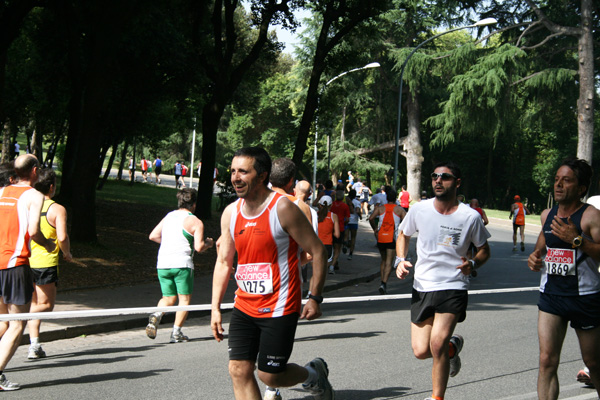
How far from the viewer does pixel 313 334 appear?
9047mm

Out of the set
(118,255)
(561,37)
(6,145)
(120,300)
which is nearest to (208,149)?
(118,255)

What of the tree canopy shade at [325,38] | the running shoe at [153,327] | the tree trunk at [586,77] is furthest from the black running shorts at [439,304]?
the tree trunk at [586,77]

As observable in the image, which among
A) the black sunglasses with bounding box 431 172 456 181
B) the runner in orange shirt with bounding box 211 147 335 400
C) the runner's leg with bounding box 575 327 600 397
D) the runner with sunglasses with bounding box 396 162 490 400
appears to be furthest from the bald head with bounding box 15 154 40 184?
the runner's leg with bounding box 575 327 600 397

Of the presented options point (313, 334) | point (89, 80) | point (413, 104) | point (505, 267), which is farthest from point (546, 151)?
point (313, 334)

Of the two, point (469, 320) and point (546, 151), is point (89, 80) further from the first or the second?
point (546, 151)

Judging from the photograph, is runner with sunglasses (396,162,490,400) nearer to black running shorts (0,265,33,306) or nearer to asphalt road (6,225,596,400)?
asphalt road (6,225,596,400)

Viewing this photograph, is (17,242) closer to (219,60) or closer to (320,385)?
(320,385)

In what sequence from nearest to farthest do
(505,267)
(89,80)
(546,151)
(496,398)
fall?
1. (496,398)
2. (89,80)
3. (505,267)
4. (546,151)

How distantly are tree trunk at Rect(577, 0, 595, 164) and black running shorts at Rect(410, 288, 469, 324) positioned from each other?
29.0 m

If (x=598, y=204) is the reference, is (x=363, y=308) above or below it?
below

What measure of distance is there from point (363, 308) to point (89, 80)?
7482 mm

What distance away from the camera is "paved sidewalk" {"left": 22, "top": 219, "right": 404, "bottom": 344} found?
8903 mm

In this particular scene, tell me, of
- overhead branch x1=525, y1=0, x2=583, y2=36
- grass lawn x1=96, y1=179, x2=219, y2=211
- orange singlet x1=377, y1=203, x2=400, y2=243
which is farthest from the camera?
overhead branch x1=525, y1=0, x2=583, y2=36

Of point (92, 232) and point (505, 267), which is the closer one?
point (92, 232)
